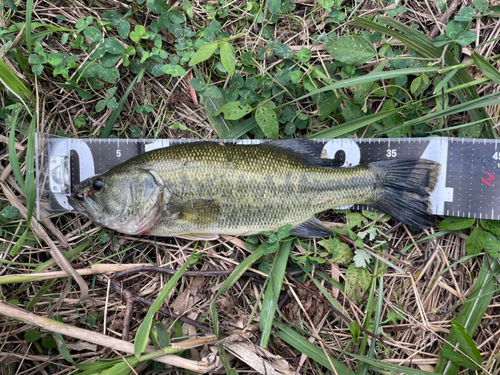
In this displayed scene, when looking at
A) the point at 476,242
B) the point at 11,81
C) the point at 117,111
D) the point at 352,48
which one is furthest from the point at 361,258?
the point at 11,81

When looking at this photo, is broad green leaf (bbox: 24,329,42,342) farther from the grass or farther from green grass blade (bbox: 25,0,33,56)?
green grass blade (bbox: 25,0,33,56)

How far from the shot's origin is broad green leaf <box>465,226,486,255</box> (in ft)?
10.5

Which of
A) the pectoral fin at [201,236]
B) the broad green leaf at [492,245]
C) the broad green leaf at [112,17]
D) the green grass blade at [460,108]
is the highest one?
the broad green leaf at [112,17]

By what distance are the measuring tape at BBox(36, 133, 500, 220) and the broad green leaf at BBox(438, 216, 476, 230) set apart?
0.05m

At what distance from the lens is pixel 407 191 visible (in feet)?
10.8

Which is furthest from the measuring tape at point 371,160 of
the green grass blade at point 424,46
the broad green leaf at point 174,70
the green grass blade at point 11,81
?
the broad green leaf at point 174,70

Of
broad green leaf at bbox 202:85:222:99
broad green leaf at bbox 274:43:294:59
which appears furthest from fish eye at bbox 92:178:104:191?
broad green leaf at bbox 274:43:294:59

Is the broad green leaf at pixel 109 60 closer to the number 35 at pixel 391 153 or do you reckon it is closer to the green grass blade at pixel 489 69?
the number 35 at pixel 391 153

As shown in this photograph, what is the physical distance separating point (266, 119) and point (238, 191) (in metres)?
0.83

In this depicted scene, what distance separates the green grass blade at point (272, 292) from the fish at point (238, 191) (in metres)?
0.27

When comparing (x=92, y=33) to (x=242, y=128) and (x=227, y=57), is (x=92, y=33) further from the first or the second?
(x=242, y=128)

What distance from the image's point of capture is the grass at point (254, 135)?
10.5 ft

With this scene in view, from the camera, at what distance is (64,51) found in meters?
3.56

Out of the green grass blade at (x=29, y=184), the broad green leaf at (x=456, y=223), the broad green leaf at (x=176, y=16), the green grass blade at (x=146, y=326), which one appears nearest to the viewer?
the green grass blade at (x=146, y=326)
